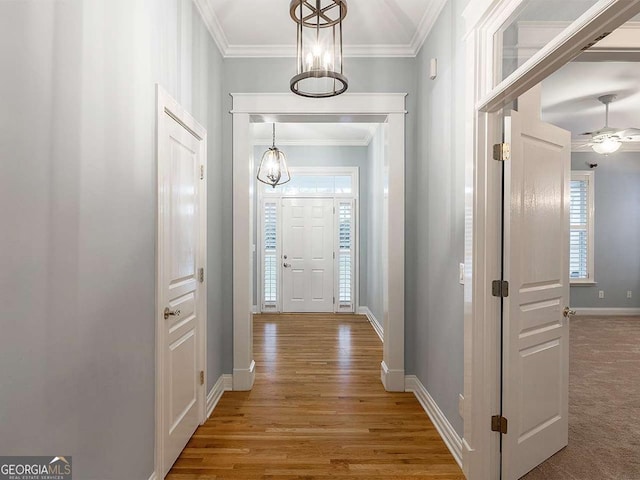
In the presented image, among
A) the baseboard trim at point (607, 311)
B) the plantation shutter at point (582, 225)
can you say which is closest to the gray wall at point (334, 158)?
the plantation shutter at point (582, 225)

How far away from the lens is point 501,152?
6.17ft

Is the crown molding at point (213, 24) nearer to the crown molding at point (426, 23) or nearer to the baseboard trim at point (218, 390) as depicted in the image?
the crown molding at point (426, 23)

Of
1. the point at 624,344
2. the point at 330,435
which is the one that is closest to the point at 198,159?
the point at 330,435

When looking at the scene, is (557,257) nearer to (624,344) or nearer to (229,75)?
(229,75)

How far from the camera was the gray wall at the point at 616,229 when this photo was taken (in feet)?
21.2

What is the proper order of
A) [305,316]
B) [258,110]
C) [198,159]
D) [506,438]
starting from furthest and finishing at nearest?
[305,316] → [258,110] → [198,159] → [506,438]

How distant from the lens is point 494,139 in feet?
6.24

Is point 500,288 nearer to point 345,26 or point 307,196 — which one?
point 345,26

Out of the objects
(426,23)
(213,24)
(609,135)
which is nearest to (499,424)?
(426,23)

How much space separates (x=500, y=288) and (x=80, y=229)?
1897mm

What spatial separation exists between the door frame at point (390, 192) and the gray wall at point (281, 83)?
0.06 meters

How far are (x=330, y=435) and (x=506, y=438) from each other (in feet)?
3.55

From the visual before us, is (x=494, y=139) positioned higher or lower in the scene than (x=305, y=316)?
higher

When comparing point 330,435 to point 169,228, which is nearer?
point 169,228
